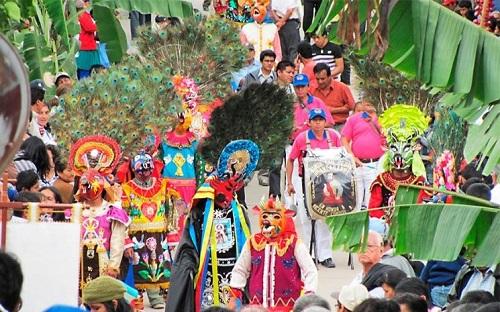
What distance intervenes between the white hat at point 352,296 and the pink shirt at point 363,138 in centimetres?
780

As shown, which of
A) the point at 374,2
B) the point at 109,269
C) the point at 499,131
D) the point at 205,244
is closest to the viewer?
the point at 374,2

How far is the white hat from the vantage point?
9.08 meters

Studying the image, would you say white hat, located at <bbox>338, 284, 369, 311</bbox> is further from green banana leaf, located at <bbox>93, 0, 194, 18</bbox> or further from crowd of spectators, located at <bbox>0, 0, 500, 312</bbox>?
green banana leaf, located at <bbox>93, 0, 194, 18</bbox>

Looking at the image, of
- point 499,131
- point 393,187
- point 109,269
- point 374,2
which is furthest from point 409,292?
point 393,187

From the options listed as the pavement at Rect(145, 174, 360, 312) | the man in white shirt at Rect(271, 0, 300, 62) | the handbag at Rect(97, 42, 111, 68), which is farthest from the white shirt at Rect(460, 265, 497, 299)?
the man in white shirt at Rect(271, 0, 300, 62)

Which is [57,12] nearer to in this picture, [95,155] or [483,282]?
[483,282]

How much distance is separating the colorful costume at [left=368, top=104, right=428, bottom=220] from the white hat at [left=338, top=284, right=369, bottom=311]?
4.74 metres

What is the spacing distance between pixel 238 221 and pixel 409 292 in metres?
2.62

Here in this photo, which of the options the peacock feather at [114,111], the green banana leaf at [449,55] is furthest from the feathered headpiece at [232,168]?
the green banana leaf at [449,55]

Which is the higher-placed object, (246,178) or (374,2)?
(374,2)

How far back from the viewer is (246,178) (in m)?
12.0

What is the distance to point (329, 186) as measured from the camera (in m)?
15.5

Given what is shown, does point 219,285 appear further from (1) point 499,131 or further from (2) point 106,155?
(1) point 499,131

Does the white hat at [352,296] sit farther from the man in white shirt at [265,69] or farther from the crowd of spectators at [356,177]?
the man in white shirt at [265,69]
